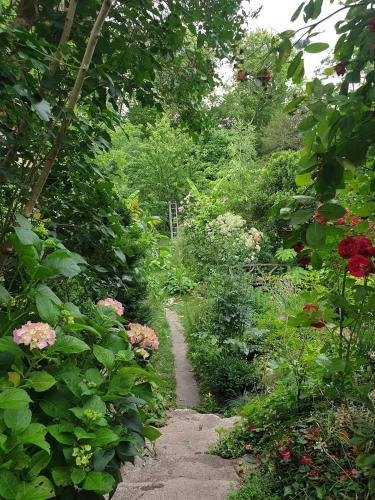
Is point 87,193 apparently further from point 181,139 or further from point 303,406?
point 181,139

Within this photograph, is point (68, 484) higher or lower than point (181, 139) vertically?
lower

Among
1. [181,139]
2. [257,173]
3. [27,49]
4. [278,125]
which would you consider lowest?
[27,49]

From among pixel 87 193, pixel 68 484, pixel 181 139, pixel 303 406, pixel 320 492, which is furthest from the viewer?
pixel 181 139

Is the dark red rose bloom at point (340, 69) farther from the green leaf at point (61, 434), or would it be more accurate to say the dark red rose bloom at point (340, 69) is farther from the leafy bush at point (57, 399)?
the green leaf at point (61, 434)

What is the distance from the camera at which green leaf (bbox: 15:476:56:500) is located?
90 cm

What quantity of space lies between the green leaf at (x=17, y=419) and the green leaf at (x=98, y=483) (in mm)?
205

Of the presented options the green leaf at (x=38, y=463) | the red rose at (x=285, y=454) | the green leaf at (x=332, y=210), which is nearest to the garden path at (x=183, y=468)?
the red rose at (x=285, y=454)

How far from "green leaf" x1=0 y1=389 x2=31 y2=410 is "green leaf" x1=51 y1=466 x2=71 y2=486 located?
19cm

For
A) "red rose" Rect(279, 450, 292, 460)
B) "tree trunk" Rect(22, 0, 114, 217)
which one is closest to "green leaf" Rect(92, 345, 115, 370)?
"tree trunk" Rect(22, 0, 114, 217)

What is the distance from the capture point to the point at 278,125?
2131 cm

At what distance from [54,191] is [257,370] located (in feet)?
12.3

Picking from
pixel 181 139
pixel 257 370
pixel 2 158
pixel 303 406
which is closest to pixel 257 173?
pixel 181 139

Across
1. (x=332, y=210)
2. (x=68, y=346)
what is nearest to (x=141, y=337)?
(x=68, y=346)

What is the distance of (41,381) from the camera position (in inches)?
42.3
